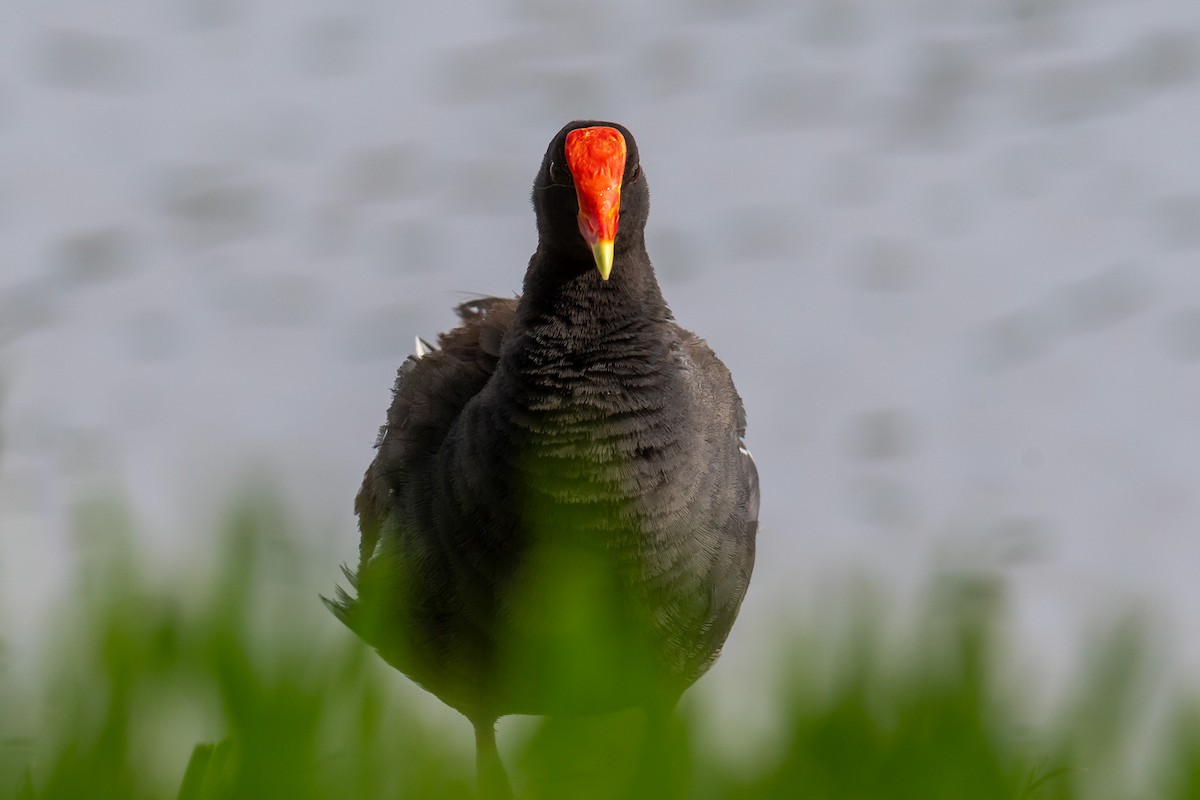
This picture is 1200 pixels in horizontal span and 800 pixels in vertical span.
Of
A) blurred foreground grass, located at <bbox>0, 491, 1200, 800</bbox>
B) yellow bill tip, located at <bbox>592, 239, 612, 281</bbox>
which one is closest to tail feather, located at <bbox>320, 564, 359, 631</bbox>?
blurred foreground grass, located at <bbox>0, 491, 1200, 800</bbox>

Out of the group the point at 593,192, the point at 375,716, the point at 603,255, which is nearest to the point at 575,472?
the point at 603,255

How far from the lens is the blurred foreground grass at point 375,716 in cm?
161

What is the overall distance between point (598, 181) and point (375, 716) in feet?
11.3

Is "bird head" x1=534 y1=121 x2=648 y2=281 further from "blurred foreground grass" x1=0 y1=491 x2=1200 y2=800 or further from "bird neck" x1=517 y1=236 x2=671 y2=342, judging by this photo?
"blurred foreground grass" x1=0 y1=491 x2=1200 y2=800

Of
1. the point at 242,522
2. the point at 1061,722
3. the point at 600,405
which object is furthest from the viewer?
the point at 600,405

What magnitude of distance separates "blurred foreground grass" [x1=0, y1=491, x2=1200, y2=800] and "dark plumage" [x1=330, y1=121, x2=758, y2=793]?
2.54 metres

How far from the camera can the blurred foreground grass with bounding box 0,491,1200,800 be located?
1.61 meters

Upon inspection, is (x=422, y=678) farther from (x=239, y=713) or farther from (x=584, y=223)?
(x=239, y=713)

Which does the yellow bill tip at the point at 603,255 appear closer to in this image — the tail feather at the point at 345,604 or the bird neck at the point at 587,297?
the bird neck at the point at 587,297

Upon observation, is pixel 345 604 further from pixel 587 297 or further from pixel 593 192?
pixel 593 192

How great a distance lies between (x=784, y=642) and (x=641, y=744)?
207 mm

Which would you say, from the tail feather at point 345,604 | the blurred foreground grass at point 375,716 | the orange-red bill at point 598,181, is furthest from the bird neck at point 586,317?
the blurred foreground grass at point 375,716

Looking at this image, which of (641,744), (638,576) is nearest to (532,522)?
(638,576)

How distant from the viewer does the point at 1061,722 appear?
171cm
